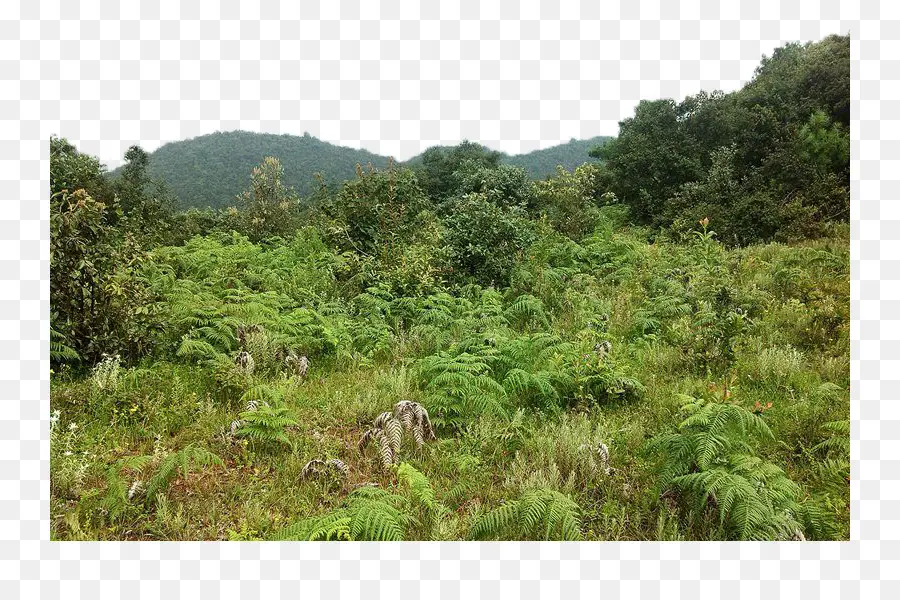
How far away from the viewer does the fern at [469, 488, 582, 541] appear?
319cm

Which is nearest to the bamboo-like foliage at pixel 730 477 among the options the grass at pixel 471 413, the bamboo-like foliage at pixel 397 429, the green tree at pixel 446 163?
the grass at pixel 471 413

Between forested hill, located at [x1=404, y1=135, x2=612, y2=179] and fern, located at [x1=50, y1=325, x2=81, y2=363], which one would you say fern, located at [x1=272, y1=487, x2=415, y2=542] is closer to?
fern, located at [x1=50, y1=325, x2=81, y2=363]

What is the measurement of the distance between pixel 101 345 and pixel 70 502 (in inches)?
103

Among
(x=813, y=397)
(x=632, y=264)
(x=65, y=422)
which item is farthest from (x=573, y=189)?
(x=65, y=422)

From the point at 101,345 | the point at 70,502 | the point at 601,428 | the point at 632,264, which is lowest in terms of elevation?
the point at 70,502

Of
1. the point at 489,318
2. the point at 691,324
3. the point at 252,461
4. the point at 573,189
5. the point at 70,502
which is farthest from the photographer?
the point at 573,189

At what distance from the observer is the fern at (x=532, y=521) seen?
10.5 ft

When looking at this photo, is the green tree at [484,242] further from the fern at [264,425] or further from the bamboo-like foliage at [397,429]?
the fern at [264,425]

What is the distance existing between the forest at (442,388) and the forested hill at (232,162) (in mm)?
22989

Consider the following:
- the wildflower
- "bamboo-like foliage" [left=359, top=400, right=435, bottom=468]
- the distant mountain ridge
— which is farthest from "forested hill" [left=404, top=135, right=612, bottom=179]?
the wildflower

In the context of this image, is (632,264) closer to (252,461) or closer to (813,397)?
(813,397)

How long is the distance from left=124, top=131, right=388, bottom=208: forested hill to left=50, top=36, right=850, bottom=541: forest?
2299 cm

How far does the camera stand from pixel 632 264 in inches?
434

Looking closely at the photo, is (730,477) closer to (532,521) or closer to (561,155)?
(532,521)
